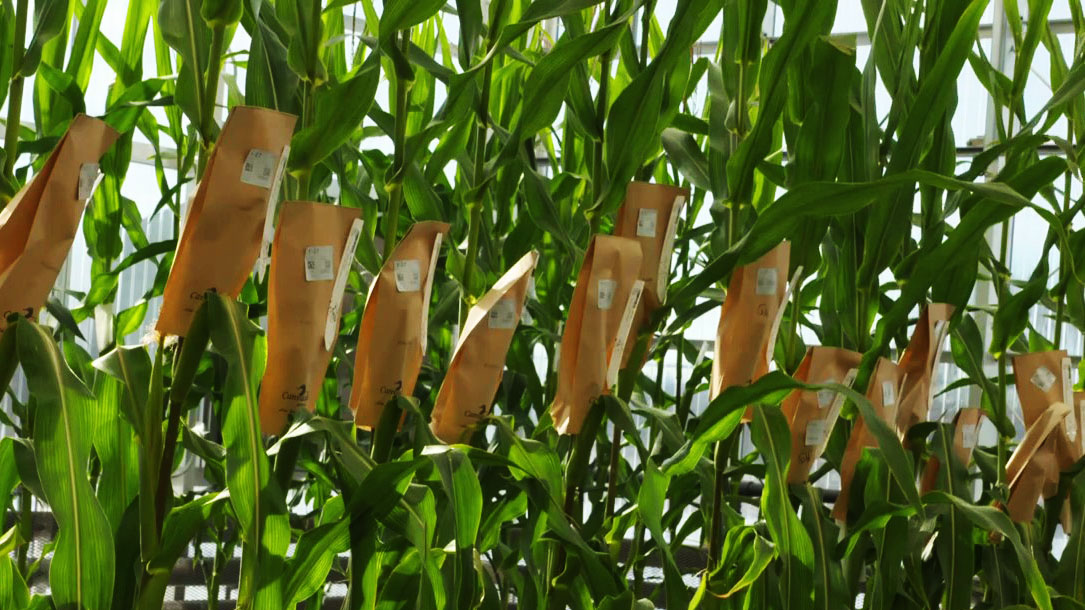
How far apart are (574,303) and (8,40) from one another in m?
0.42

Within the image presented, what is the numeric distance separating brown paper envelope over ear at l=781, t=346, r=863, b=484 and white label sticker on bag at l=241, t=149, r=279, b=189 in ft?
1.60

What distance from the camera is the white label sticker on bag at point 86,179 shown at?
1.97 feet

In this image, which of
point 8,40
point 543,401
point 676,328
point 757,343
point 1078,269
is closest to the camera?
point 8,40

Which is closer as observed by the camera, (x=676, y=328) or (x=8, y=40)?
(x=8, y=40)

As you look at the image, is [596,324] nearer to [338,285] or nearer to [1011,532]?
[338,285]

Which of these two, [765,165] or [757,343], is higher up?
[765,165]

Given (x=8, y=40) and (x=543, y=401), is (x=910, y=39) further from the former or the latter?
(x=8, y=40)

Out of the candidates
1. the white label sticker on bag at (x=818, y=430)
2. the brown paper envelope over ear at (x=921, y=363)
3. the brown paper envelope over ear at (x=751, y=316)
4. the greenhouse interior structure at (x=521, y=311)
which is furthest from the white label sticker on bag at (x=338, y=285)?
the brown paper envelope over ear at (x=921, y=363)

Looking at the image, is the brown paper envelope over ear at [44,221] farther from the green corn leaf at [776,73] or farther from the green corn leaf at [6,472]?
the green corn leaf at [776,73]

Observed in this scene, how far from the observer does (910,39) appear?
92 cm

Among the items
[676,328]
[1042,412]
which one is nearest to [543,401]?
[676,328]

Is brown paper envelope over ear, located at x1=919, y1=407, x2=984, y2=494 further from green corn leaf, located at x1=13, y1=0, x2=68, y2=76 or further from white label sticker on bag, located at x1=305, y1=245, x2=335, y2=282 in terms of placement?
green corn leaf, located at x1=13, y1=0, x2=68, y2=76

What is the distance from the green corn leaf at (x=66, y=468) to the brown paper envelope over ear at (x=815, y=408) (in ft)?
1.81

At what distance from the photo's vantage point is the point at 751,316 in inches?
33.0
